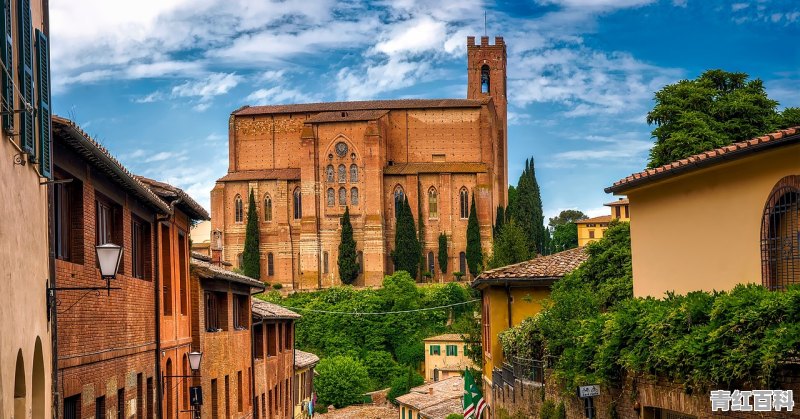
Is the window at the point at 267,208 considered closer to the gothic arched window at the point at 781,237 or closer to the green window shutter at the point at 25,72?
the gothic arched window at the point at 781,237

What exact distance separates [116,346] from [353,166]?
88.3m

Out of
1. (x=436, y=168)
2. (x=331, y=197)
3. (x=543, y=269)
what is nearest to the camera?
(x=543, y=269)

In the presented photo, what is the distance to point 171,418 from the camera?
20.6 metres

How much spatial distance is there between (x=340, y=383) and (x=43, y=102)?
6473cm

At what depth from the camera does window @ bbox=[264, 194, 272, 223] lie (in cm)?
10719

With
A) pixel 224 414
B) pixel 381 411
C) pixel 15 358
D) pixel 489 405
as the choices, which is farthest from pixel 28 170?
pixel 381 411

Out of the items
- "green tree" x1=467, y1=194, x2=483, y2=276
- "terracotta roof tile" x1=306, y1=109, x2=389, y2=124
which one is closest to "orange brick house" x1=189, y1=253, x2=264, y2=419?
"green tree" x1=467, y1=194, x2=483, y2=276

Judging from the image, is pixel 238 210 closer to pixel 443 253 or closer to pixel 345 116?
pixel 345 116

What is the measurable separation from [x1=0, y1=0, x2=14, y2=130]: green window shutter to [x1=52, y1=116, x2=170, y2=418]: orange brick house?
2.67 m

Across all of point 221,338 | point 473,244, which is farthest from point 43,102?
point 473,244

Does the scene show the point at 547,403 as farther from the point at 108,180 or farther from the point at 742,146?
the point at 108,180

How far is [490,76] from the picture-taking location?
116 m

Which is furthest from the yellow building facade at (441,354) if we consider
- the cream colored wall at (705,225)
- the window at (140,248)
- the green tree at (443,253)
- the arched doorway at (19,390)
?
the arched doorway at (19,390)

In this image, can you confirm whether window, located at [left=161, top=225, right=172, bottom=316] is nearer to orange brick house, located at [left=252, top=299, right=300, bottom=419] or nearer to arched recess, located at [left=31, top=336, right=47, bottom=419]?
arched recess, located at [left=31, top=336, right=47, bottom=419]
